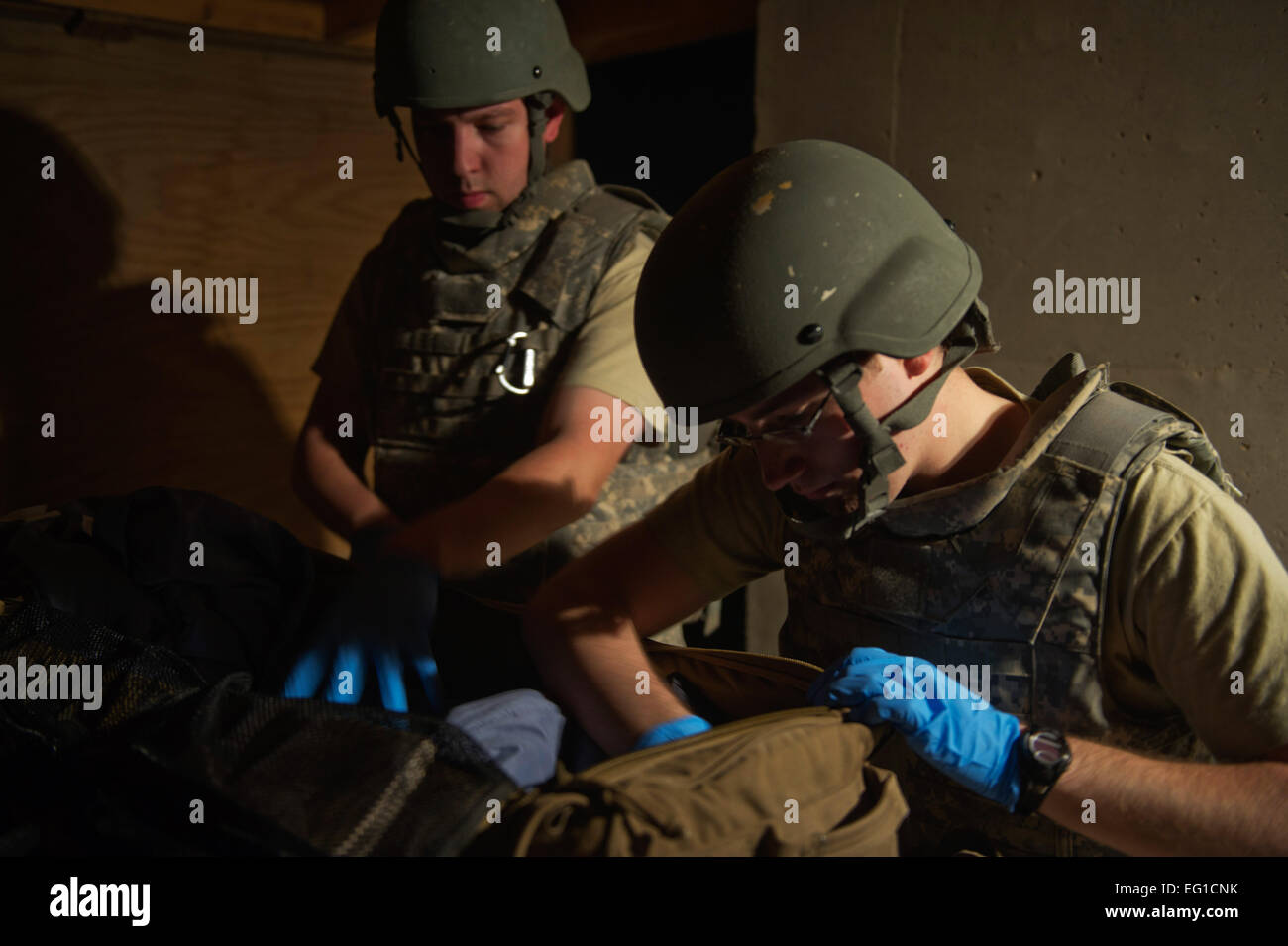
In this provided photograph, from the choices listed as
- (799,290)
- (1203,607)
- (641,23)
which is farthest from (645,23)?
(1203,607)

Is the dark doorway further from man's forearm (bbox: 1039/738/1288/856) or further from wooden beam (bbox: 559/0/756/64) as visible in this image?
man's forearm (bbox: 1039/738/1288/856)

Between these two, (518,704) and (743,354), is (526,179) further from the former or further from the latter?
(518,704)

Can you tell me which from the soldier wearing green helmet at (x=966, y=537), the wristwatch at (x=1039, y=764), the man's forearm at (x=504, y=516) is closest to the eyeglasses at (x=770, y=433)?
the soldier wearing green helmet at (x=966, y=537)

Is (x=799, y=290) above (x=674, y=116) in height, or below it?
below

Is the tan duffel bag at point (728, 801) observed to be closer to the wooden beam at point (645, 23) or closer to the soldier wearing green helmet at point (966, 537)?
the soldier wearing green helmet at point (966, 537)

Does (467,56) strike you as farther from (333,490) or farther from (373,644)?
(373,644)

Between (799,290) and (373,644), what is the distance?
2.38 ft

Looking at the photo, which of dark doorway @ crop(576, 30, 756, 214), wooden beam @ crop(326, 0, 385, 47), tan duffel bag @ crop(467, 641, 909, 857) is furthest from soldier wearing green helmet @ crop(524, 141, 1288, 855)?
wooden beam @ crop(326, 0, 385, 47)

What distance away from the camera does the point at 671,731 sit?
1.25 metres

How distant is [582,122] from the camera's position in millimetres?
3352

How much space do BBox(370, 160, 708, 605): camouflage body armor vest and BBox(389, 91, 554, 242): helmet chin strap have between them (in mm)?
22

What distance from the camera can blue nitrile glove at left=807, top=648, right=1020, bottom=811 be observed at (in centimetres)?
109

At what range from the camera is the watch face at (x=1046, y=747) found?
1.08 meters

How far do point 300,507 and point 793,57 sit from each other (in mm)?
1969
